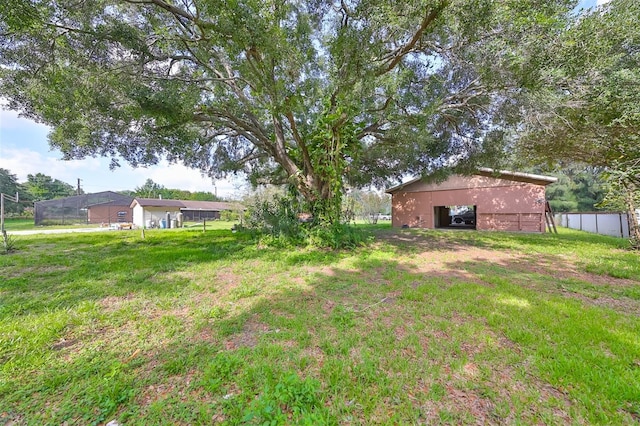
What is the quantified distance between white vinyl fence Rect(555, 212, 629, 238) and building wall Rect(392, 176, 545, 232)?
275 cm

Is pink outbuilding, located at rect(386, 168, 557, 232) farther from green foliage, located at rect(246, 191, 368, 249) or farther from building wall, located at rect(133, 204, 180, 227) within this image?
building wall, located at rect(133, 204, 180, 227)

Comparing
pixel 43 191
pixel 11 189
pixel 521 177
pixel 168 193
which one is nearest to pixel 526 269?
pixel 521 177

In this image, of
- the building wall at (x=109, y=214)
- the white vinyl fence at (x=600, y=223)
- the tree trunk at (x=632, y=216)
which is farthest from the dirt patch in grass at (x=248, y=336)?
the building wall at (x=109, y=214)

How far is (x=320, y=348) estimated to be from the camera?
2.03m

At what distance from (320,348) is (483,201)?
508 inches

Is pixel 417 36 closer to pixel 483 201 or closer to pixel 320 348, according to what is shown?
pixel 320 348

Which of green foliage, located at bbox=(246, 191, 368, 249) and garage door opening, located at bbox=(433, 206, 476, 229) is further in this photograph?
garage door opening, located at bbox=(433, 206, 476, 229)

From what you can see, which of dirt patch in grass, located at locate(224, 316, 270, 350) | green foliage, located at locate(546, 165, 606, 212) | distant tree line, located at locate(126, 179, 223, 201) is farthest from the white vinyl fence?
distant tree line, located at locate(126, 179, 223, 201)

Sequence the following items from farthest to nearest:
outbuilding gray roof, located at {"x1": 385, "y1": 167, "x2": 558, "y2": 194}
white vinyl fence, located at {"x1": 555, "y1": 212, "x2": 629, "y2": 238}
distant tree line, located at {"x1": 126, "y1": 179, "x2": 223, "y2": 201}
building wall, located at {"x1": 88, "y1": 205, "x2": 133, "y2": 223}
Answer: distant tree line, located at {"x1": 126, "y1": 179, "x2": 223, "y2": 201} < building wall, located at {"x1": 88, "y1": 205, "x2": 133, "y2": 223} < outbuilding gray roof, located at {"x1": 385, "y1": 167, "x2": 558, "y2": 194} < white vinyl fence, located at {"x1": 555, "y1": 212, "x2": 629, "y2": 238}

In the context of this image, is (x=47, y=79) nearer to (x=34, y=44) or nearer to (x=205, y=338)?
(x=34, y=44)

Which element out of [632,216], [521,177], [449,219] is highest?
[521,177]

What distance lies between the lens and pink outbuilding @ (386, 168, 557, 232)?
10.9 metres

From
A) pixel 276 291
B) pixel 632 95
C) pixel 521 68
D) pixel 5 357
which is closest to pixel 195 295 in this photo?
pixel 276 291

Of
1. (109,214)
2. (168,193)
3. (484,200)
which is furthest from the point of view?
(168,193)
